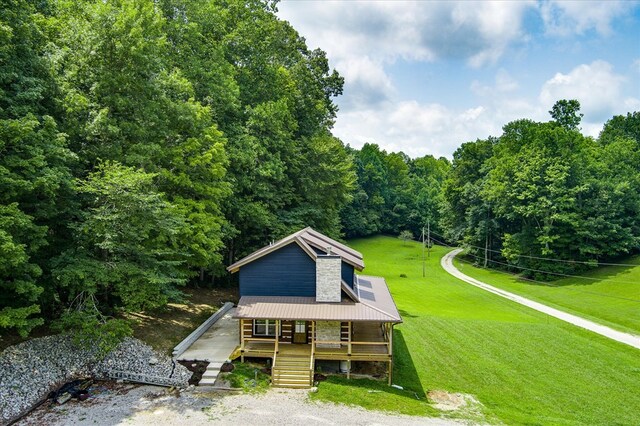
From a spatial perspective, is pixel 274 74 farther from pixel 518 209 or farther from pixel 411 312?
pixel 518 209

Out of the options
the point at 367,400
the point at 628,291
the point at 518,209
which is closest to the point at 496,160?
the point at 518,209

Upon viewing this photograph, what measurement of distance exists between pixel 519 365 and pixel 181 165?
20776 millimetres

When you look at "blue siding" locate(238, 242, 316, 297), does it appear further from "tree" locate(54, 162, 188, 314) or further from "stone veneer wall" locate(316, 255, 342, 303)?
"tree" locate(54, 162, 188, 314)

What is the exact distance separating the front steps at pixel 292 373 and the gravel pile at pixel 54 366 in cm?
363

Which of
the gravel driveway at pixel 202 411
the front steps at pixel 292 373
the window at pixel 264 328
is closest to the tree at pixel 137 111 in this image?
the window at pixel 264 328

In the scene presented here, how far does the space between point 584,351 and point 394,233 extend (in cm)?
5731

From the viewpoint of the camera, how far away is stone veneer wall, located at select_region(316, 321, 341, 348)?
62.7ft

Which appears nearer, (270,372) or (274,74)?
(270,372)

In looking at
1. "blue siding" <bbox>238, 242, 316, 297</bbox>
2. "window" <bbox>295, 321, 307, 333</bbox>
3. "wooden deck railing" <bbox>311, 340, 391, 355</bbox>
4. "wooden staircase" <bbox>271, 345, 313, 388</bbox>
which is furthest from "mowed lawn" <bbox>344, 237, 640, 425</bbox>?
"blue siding" <bbox>238, 242, 316, 297</bbox>

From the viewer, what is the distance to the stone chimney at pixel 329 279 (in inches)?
765

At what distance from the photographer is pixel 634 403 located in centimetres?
1767

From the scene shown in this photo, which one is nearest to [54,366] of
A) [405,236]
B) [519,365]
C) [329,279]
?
[329,279]

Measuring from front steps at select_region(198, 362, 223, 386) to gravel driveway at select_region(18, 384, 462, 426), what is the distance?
646 millimetres

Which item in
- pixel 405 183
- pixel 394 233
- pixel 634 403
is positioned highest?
pixel 405 183
